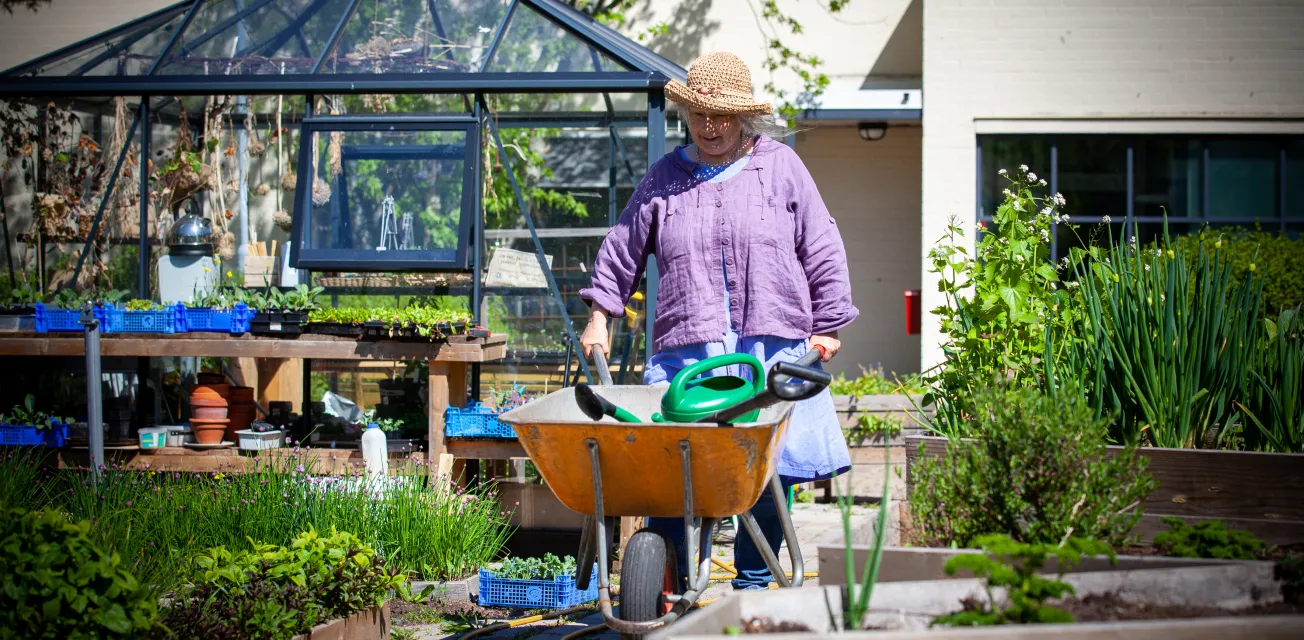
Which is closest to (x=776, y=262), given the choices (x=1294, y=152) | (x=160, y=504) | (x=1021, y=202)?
(x=1021, y=202)

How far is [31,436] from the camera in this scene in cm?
620

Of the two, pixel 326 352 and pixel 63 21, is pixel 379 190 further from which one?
pixel 63 21

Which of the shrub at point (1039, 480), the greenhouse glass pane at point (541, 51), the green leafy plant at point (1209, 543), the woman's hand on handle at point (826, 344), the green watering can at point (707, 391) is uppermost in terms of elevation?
the greenhouse glass pane at point (541, 51)

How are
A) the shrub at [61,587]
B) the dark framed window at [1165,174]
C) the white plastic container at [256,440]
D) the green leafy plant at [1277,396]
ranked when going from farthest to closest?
the dark framed window at [1165,174], the white plastic container at [256,440], the green leafy plant at [1277,396], the shrub at [61,587]

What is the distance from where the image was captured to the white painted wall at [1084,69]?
880 centimetres

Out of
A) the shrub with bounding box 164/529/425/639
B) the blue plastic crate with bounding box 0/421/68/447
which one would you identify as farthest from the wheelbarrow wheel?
the blue plastic crate with bounding box 0/421/68/447

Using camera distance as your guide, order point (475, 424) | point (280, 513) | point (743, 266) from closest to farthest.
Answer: point (743, 266) < point (280, 513) < point (475, 424)

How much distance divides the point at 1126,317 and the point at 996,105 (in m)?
6.07

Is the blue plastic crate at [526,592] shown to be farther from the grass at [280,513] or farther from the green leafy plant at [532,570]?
the grass at [280,513]

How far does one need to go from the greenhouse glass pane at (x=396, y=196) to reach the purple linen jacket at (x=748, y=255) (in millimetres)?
2874

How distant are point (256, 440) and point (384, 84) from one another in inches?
76.3

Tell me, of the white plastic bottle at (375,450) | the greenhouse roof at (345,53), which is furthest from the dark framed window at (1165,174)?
the white plastic bottle at (375,450)

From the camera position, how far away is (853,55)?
33.8 ft

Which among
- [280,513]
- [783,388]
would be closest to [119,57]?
[280,513]
